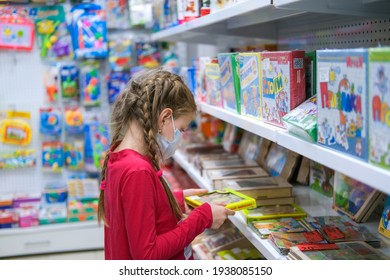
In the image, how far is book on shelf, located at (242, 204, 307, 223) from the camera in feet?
6.33

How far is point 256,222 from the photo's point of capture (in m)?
1.90

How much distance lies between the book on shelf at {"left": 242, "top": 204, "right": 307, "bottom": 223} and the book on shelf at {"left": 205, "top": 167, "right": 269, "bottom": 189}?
315 millimetres

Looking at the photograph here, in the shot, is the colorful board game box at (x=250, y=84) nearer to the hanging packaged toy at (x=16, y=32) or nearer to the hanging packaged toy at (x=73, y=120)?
the hanging packaged toy at (x=73, y=120)

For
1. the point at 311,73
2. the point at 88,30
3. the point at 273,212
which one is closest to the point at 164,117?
the point at 311,73

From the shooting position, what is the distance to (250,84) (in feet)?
6.30

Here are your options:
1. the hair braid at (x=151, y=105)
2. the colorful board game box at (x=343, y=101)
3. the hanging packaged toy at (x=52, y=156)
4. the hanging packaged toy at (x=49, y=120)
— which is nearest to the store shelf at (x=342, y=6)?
the colorful board game box at (x=343, y=101)

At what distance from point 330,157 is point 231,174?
4.06 ft

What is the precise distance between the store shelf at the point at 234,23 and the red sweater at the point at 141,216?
67cm

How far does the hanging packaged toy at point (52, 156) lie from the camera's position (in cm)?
408

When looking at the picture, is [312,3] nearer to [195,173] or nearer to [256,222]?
[256,222]

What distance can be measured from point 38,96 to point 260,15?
8.27ft

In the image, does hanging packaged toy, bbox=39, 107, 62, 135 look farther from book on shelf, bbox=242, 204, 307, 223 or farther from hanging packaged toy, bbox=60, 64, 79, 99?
book on shelf, bbox=242, 204, 307, 223

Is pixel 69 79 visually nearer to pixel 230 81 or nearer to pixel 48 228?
pixel 48 228
